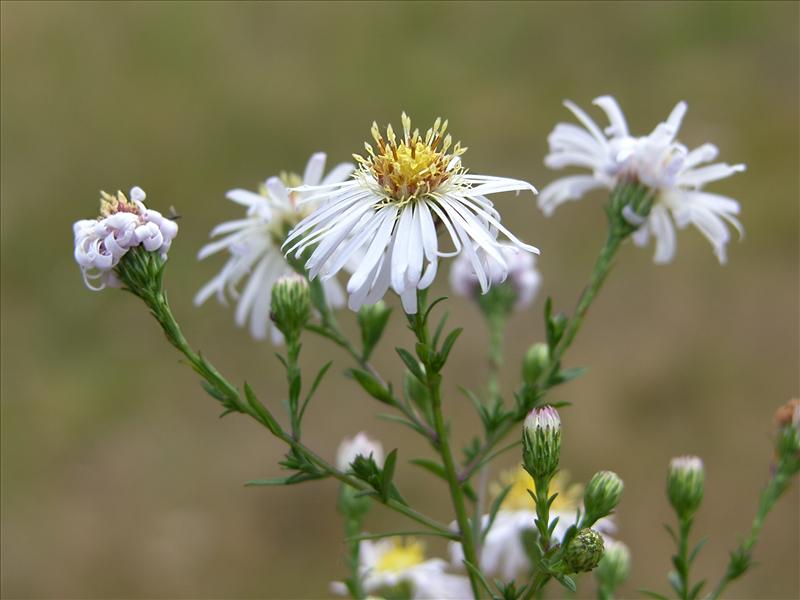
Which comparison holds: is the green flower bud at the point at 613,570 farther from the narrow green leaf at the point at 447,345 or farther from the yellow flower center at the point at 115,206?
the yellow flower center at the point at 115,206

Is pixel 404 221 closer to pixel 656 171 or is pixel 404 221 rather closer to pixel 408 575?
pixel 656 171

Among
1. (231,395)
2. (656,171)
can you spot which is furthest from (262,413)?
(656,171)

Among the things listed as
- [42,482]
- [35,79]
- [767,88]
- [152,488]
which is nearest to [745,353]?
[767,88]

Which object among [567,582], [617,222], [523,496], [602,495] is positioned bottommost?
[567,582]

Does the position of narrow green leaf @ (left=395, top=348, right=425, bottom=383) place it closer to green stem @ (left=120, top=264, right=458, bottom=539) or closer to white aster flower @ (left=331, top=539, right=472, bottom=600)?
green stem @ (left=120, top=264, right=458, bottom=539)

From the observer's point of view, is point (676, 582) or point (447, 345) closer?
point (447, 345)

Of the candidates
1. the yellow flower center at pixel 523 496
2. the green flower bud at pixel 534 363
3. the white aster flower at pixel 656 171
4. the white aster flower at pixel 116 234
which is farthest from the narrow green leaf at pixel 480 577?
the yellow flower center at pixel 523 496
